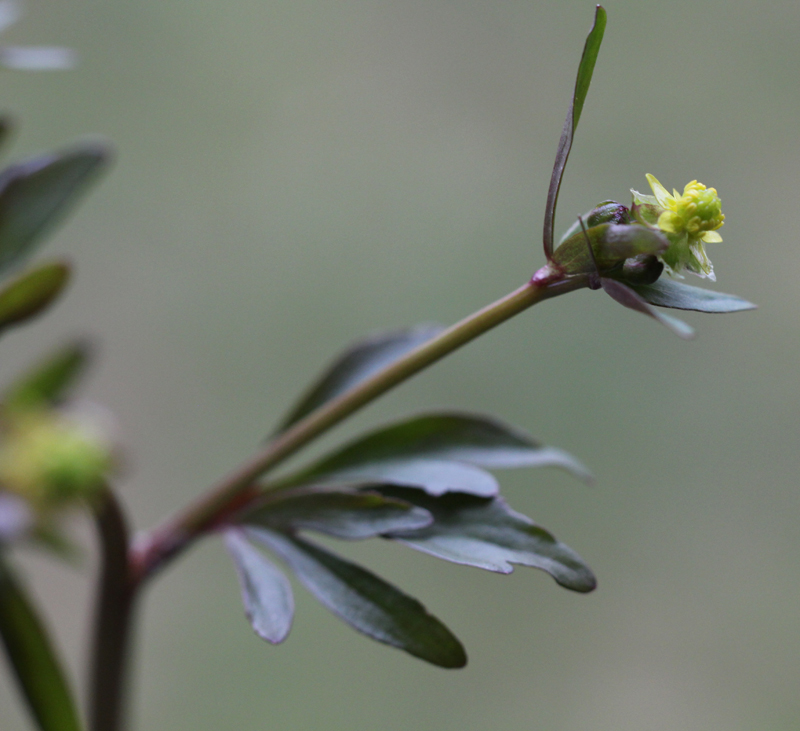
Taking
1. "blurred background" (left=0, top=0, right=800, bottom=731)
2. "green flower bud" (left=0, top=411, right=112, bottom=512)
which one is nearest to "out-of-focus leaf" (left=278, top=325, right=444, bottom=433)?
"green flower bud" (left=0, top=411, right=112, bottom=512)

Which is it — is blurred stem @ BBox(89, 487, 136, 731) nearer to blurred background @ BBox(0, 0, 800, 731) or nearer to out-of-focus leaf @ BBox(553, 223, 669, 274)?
out-of-focus leaf @ BBox(553, 223, 669, 274)

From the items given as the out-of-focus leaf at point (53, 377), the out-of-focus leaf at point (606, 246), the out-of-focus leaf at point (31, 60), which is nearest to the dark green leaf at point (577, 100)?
the out-of-focus leaf at point (606, 246)

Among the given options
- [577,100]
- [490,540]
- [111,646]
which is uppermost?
[577,100]

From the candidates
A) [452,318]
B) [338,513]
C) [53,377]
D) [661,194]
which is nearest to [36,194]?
[53,377]

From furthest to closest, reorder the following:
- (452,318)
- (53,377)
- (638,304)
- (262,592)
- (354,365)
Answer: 1. (452,318)
2. (53,377)
3. (354,365)
4. (262,592)
5. (638,304)

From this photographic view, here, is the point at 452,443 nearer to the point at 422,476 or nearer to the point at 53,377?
the point at 422,476

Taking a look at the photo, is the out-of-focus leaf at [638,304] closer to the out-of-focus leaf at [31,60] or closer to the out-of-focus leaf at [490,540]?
the out-of-focus leaf at [490,540]
